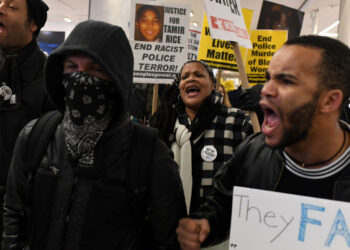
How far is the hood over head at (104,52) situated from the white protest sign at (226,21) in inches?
50.4

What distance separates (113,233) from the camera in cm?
117

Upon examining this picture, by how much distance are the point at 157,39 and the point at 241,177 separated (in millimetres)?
2278

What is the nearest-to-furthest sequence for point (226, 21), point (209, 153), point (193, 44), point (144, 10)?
point (209, 153) < point (226, 21) < point (144, 10) < point (193, 44)

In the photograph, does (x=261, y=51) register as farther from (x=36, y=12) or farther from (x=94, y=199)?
(x=94, y=199)

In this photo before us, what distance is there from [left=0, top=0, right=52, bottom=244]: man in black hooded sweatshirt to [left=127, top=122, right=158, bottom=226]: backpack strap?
784mm

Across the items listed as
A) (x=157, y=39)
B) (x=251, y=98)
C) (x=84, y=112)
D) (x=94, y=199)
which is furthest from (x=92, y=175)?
(x=157, y=39)

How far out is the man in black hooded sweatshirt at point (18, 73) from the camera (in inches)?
67.6

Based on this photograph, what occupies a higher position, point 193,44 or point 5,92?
point 193,44

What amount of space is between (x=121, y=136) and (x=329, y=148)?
695mm

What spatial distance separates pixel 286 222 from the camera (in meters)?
1.05

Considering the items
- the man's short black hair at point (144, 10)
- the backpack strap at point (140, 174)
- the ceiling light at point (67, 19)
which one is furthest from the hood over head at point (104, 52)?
the ceiling light at point (67, 19)

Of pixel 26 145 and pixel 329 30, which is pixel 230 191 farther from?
pixel 329 30

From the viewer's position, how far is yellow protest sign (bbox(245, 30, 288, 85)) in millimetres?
4281

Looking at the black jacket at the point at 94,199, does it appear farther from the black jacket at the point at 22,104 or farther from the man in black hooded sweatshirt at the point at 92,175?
the black jacket at the point at 22,104
